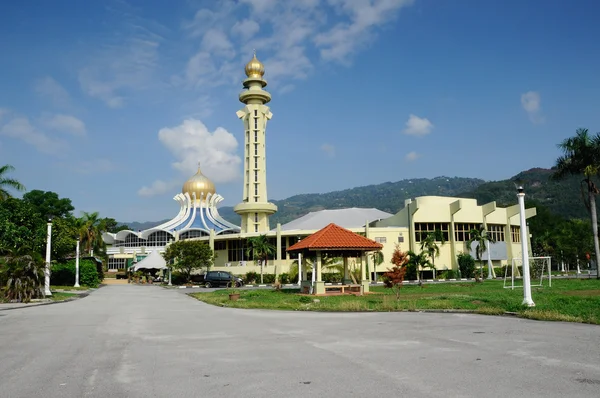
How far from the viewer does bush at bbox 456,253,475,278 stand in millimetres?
55500

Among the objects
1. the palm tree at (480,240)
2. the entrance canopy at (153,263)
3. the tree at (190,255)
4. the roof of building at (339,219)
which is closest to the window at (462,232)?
the palm tree at (480,240)

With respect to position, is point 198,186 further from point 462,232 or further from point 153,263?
point 462,232

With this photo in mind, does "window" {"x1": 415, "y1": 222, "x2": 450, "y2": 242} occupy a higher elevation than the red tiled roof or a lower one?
higher

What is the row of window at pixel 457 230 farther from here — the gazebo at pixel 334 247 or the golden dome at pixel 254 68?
the golden dome at pixel 254 68

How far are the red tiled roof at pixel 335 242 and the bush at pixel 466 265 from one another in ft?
90.2

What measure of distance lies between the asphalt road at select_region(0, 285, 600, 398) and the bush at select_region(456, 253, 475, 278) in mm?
42251

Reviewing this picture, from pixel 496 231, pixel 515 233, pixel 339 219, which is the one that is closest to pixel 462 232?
pixel 496 231

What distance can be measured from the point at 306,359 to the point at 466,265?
5026 centimetres

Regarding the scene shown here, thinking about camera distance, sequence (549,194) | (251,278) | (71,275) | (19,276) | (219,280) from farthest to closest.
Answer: (549,194)
(251,278)
(219,280)
(71,275)
(19,276)

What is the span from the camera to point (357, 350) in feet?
32.7

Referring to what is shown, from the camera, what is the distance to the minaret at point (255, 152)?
226 ft

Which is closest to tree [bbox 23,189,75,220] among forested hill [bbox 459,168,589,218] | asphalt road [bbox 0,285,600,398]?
asphalt road [bbox 0,285,600,398]

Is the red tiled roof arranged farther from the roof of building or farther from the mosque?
the roof of building

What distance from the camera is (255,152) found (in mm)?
69812
